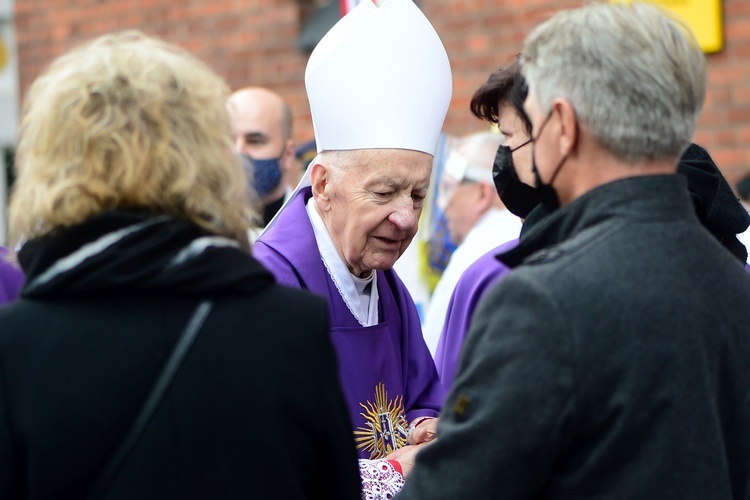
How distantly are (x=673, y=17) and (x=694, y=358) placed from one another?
1.84 ft

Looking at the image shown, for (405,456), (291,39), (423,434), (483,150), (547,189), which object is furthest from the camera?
(291,39)

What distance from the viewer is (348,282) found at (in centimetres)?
299

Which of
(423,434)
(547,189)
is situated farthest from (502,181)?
(547,189)

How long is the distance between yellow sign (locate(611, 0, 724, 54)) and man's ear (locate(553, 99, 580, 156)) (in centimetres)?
439

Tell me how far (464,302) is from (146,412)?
4.80 ft

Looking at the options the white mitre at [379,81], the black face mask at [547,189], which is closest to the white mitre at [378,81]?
the white mitre at [379,81]

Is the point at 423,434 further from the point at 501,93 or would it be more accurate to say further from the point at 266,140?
the point at 266,140

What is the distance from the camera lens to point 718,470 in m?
1.77

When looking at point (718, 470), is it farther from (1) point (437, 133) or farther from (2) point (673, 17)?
(1) point (437, 133)

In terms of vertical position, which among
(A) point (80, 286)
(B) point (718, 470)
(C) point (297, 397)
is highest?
(A) point (80, 286)

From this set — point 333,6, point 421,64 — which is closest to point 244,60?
point 333,6

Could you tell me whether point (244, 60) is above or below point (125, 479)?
above

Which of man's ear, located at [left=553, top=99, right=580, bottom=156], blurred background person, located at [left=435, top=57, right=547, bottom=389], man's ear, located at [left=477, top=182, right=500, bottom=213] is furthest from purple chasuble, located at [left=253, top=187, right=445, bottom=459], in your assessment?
man's ear, located at [left=477, top=182, right=500, bottom=213]

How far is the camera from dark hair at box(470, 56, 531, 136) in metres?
3.01
